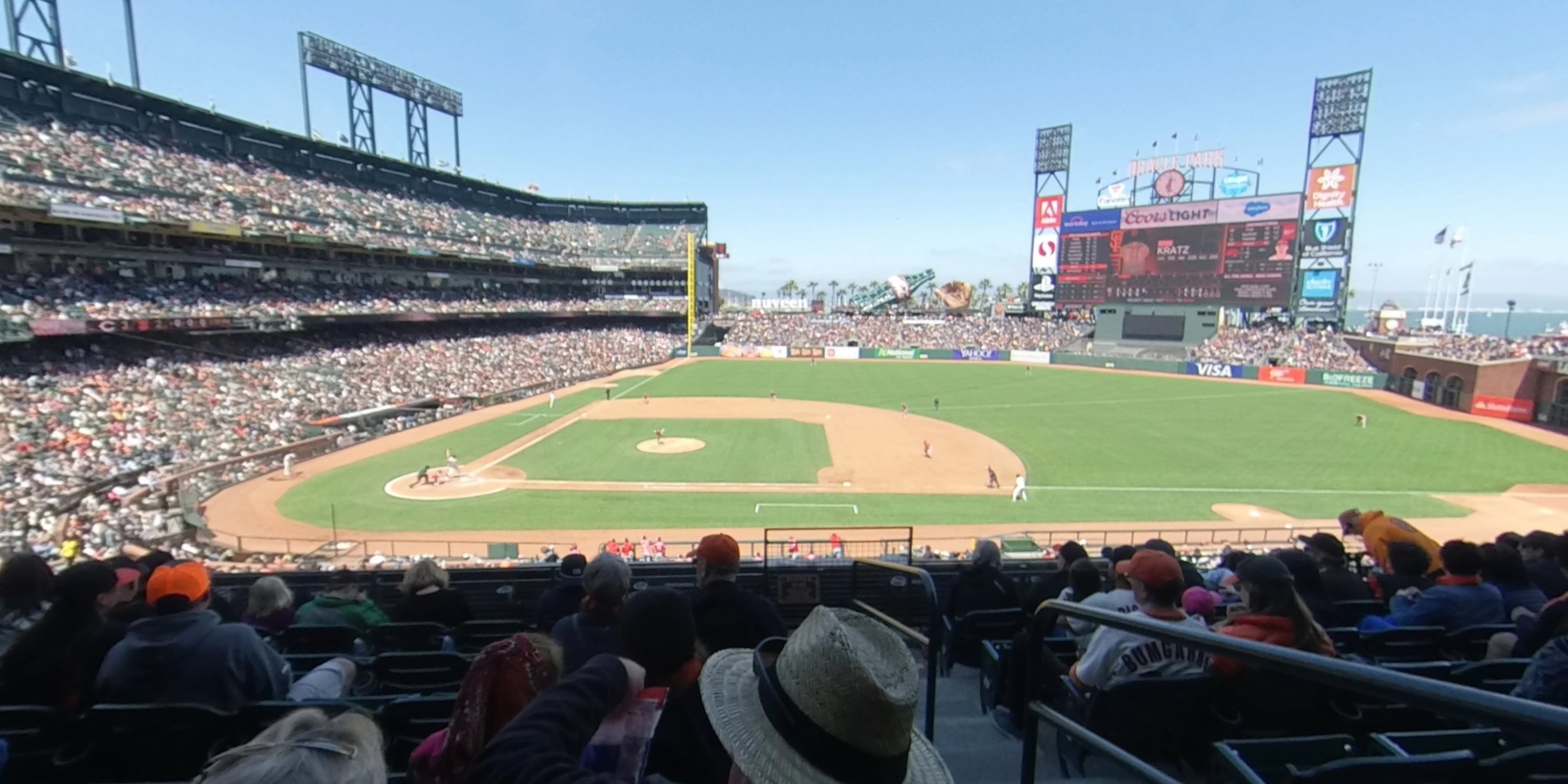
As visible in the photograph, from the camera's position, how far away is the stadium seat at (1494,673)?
410 cm

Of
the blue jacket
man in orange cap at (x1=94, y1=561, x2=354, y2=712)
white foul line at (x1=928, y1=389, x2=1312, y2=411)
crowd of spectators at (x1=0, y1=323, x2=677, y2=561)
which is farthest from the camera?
white foul line at (x1=928, y1=389, x2=1312, y2=411)

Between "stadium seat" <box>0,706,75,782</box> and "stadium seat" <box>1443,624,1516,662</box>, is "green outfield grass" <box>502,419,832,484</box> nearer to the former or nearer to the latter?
"stadium seat" <box>1443,624,1516,662</box>

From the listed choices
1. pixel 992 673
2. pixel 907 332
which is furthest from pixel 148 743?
pixel 907 332

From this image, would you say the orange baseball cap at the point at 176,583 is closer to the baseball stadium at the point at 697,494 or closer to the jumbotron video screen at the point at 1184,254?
the baseball stadium at the point at 697,494

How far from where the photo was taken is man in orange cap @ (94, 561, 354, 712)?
362 cm

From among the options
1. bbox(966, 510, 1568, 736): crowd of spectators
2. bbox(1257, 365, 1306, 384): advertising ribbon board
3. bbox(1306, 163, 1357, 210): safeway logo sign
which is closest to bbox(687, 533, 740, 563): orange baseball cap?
bbox(966, 510, 1568, 736): crowd of spectators

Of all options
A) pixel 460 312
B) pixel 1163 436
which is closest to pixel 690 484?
pixel 1163 436

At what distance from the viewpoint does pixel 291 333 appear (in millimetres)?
40656

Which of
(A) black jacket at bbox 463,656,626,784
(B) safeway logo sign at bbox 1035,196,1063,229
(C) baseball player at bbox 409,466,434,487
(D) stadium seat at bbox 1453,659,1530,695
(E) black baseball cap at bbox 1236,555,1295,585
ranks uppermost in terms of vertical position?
(B) safeway logo sign at bbox 1035,196,1063,229

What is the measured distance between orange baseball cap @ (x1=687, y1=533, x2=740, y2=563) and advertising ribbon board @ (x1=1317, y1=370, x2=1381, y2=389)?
62.0 meters

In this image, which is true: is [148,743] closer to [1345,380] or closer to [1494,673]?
[1494,673]

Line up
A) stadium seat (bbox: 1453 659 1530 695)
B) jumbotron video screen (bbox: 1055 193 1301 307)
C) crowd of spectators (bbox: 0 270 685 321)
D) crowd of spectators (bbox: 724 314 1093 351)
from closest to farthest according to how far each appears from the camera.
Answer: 1. stadium seat (bbox: 1453 659 1530 695)
2. crowd of spectators (bbox: 0 270 685 321)
3. jumbotron video screen (bbox: 1055 193 1301 307)
4. crowd of spectators (bbox: 724 314 1093 351)

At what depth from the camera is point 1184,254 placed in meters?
59.7

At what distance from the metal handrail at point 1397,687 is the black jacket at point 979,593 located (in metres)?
4.78
